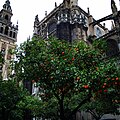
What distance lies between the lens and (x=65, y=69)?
32.7 feet

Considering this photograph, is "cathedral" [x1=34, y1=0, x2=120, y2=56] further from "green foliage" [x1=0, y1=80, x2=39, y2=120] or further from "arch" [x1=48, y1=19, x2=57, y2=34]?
"green foliage" [x1=0, y1=80, x2=39, y2=120]

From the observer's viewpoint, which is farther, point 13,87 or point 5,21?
point 5,21

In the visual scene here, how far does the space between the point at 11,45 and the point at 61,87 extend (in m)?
47.1

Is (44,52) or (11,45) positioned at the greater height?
(11,45)

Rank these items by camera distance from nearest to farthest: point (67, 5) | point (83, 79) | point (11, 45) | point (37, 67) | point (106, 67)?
point (83, 79)
point (106, 67)
point (37, 67)
point (67, 5)
point (11, 45)

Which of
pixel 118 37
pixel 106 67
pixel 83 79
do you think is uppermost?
pixel 118 37

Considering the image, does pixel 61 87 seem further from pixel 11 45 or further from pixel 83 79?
pixel 11 45

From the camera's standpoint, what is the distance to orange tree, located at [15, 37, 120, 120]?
380 inches

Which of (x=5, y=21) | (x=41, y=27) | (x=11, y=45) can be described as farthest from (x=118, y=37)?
(x=5, y=21)

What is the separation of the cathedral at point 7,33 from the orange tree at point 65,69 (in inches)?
1571

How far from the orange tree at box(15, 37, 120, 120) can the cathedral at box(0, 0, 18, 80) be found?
1571 inches

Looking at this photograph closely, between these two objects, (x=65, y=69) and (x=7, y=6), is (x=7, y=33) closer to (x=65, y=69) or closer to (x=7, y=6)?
(x=7, y=6)

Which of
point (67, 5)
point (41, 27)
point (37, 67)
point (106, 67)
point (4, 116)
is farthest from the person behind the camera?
point (41, 27)

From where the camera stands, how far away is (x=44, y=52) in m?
11.6
